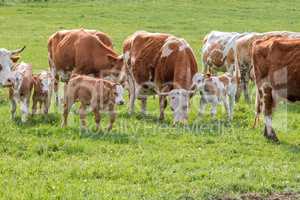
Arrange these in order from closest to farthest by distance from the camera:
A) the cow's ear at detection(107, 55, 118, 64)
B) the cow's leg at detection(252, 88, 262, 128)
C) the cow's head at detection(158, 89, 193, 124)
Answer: the cow's leg at detection(252, 88, 262, 128) < the cow's head at detection(158, 89, 193, 124) < the cow's ear at detection(107, 55, 118, 64)

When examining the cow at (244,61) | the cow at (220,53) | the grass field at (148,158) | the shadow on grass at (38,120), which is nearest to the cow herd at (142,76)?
the shadow on grass at (38,120)

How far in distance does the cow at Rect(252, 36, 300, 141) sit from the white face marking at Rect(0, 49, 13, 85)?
5279mm

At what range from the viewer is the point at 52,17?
35938 millimetres

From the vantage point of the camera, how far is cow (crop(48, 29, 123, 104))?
15.4 m

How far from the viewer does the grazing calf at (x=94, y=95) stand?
13.1m

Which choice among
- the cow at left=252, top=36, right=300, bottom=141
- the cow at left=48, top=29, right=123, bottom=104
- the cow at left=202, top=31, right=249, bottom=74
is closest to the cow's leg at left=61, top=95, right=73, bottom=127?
the cow at left=48, top=29, right=123, bottom=104

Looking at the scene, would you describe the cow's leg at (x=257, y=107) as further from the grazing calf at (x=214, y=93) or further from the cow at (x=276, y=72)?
the grazing calf at (x=214, y=93)

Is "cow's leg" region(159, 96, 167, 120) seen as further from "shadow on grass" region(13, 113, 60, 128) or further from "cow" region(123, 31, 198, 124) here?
"shadow on grass" region(13, 113, 60, 128)

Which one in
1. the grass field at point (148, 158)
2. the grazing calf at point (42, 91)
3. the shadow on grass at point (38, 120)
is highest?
the grazing calf at point (42, 91)

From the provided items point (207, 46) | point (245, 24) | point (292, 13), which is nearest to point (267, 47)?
point (207, 46)

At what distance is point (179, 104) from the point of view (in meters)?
14.1

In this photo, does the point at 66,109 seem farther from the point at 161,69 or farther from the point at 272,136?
the point at 272,136

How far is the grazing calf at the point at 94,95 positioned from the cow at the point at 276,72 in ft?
9.20

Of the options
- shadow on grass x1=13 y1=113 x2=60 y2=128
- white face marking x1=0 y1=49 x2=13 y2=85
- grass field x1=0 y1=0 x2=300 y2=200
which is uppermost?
white face marking x1=0 y1=49 x2=13 y2=85
